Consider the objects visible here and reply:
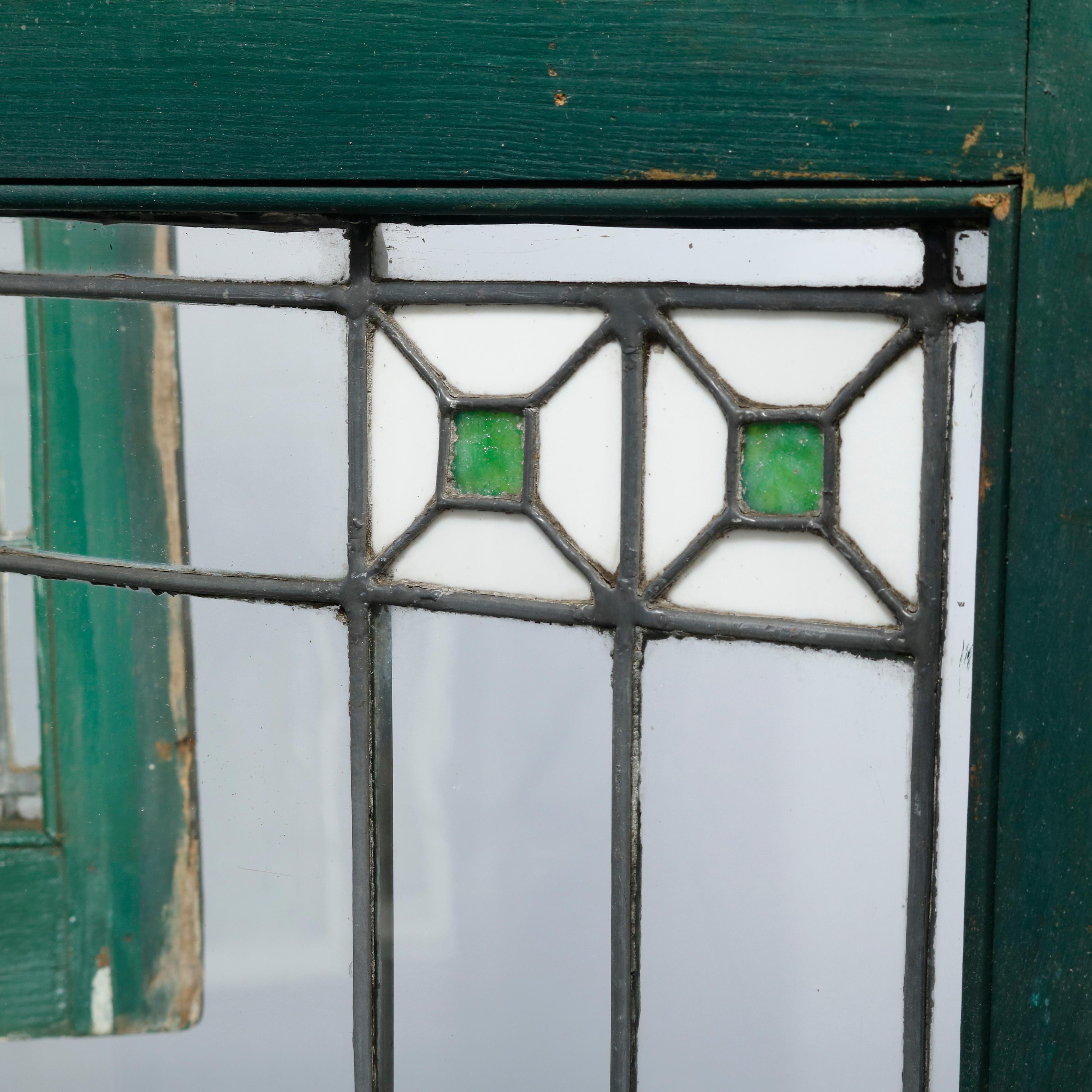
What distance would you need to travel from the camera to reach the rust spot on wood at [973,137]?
2.25 feet

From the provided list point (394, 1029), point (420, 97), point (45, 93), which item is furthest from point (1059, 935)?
point (45, 93)

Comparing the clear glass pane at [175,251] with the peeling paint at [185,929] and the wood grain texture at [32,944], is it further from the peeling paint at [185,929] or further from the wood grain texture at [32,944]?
the wood grain texture at [32,944]

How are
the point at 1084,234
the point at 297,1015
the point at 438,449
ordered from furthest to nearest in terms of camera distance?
the point at 297,1015 → the point at 438,449 → the point at 1084,234

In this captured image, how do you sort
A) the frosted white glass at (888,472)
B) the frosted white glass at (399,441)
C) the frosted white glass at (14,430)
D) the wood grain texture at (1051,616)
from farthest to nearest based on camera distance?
the frosted white glass at (14,430), the frosted white glass at (399,441), the frosted white glass at (888,472), the wood grain texture at (1051,616)

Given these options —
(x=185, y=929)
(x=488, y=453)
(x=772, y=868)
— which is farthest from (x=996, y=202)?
(x=185, y=929)

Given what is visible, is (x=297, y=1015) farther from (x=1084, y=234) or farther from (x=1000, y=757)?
(x=1084, y=234)

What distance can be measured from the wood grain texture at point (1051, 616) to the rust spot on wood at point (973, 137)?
3 centimetres

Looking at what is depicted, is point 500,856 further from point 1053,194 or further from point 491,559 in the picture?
point 1053,194

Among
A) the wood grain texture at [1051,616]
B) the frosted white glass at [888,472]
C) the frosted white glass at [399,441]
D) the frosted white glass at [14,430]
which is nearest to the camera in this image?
the wood grain texture at [1051,616]

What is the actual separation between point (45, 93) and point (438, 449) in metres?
0.40

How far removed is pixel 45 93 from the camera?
0.82 meters

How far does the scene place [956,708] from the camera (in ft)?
2.62

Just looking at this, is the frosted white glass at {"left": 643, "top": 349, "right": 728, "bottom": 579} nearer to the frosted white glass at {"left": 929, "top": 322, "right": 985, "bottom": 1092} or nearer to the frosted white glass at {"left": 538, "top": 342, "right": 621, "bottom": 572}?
the frosted white glass at {"left": 538, "top": 342, "right": 621, "bottom": 572}

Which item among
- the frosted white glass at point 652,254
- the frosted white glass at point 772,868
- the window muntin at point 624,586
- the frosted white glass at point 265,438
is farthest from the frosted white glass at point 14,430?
the frosted white glass at point 772,868
